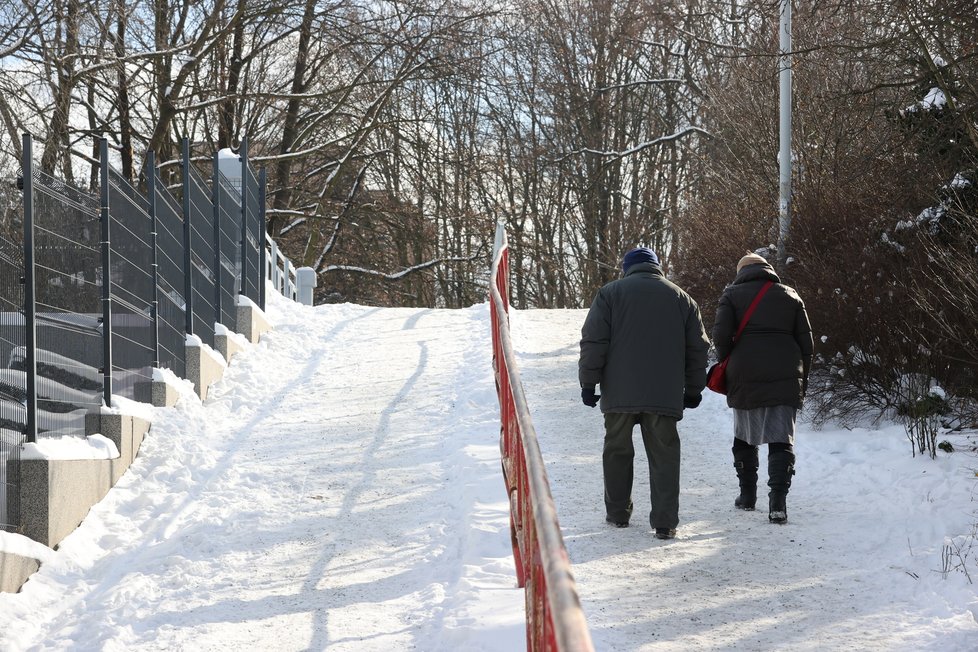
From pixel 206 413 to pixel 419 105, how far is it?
21.3 m

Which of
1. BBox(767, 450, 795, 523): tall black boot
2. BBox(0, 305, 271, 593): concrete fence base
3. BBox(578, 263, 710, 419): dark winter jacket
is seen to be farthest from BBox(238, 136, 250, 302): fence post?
BBox(767, 450, 795, 523): tall black boot

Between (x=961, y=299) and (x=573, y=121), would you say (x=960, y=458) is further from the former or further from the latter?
(x=573, y=121)

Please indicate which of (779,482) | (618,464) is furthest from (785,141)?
(618,464)

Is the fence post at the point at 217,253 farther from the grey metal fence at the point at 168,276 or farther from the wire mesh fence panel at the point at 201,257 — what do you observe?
the grey metal fence at the point at 168,276

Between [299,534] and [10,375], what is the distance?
1931 mm

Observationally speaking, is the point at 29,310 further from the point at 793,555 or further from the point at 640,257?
the point at 793,555

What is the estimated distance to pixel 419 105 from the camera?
30.4m

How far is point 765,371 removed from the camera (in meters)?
7.07

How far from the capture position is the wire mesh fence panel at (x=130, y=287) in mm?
8578

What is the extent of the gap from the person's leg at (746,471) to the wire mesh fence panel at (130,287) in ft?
14.9

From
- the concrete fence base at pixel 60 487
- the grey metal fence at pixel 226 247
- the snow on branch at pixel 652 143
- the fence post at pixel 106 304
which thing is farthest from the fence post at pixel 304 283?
the fence post at pixel 106 304

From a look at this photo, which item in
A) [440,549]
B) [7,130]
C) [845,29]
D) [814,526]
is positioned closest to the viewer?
[440,549]

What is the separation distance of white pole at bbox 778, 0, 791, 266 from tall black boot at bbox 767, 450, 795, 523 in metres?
4.52

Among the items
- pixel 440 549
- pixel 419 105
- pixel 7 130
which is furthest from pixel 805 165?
pixel 419 105
